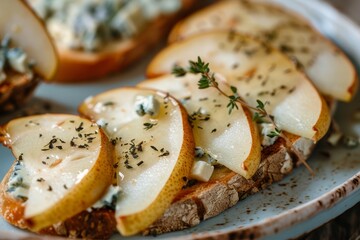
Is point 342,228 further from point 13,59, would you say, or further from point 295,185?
point 13,59

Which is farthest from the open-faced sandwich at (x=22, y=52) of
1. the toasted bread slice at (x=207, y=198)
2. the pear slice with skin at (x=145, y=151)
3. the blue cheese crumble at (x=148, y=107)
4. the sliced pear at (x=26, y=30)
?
the toasted bread slice at (x=207, y=198)

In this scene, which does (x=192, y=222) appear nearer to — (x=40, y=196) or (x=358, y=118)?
(x=40, y=196)

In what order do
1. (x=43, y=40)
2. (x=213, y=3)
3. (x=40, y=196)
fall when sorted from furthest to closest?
A: (x=213, y=3)
(x=43, y=40)
(x=40, y=196)

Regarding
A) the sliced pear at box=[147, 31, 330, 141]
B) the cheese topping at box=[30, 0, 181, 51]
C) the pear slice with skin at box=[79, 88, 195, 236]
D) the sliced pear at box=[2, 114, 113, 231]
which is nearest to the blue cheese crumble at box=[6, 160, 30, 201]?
the sliced pear at box=[2, 114, 113, 231]

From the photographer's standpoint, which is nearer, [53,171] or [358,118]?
[53,171]

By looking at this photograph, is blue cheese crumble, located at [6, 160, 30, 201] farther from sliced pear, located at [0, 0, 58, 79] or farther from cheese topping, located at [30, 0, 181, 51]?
cheese topping, located at [30, 0, 181, 51]

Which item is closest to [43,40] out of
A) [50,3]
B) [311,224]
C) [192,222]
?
[50,3]
